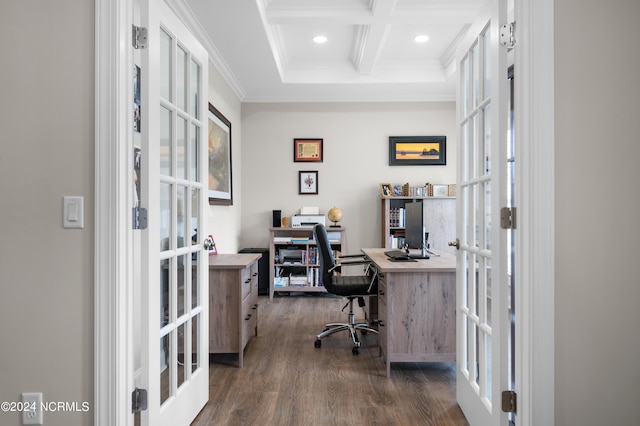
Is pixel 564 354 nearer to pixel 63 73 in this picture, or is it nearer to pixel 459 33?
pixel 63 73

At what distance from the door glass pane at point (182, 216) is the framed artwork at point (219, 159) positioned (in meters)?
1.96

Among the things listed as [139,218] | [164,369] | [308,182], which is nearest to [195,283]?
[164,369]

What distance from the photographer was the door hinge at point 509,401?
61.1 inches

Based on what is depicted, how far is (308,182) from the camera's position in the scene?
5.46 metres

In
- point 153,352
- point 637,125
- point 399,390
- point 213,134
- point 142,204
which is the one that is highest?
point 213,134

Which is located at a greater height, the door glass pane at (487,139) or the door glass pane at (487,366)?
the door glass pane at (487,139)

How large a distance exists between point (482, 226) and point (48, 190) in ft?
5.85

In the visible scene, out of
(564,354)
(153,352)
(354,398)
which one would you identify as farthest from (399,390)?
(153,352)

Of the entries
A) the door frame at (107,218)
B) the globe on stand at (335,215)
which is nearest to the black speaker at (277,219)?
the globe on stand at (335,215)

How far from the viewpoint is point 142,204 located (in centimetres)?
158

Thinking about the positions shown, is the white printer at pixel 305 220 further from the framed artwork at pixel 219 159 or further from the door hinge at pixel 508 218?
the door hinge at pixel 508 218

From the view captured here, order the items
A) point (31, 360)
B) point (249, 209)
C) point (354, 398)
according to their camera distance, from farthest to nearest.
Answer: point (249, 209) → point (354, 398) → point (31, 360)

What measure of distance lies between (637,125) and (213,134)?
3500 mm

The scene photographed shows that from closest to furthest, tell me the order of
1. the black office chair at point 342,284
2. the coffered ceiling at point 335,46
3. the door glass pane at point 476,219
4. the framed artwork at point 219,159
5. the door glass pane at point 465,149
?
the door glass pane at point 476,219, the door glass pane at point 465,149, the black office chair at point 342,284, the coffered ceiling at point 335,46, the framed artwork at point 219,159
